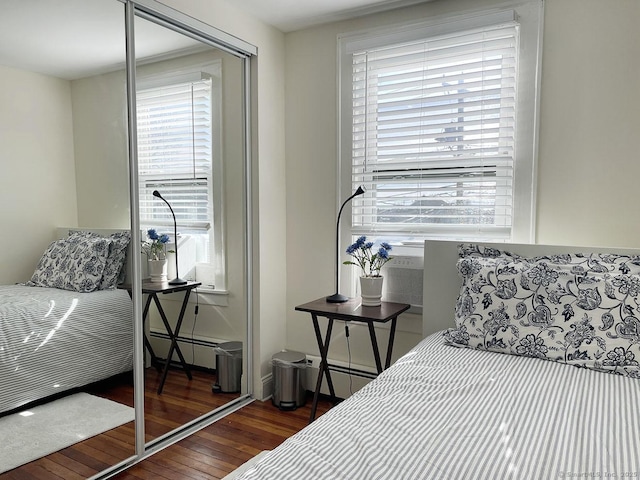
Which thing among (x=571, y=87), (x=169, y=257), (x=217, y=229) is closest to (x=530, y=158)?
(x=571, y=87)

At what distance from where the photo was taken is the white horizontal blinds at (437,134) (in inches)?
103

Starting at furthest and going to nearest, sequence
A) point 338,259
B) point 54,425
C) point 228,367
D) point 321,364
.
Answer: point 338,259 → point 228,367 → point 321,364 → point 54,425

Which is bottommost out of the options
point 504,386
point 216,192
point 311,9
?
point 504,386

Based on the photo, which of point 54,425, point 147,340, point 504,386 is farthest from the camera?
point 147,340

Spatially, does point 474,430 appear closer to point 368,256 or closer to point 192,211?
point 368,256

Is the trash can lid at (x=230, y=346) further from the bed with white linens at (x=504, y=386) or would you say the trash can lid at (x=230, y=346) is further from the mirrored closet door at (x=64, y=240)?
the bed with white linens at (x=504, y=386)

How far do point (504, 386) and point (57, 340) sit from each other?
1.88m

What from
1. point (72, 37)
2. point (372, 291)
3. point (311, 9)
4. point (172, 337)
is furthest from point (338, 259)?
point (72, 37)

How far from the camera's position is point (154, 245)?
98.0 inches

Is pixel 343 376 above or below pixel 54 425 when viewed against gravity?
below

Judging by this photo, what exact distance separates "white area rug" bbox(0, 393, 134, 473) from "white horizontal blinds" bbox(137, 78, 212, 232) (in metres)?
0.91

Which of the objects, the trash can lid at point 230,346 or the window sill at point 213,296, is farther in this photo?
the trash can lid at point 230,346

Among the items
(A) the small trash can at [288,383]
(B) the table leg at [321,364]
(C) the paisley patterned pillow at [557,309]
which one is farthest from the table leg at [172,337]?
(C) the paisley patterned pillow at [557,309]

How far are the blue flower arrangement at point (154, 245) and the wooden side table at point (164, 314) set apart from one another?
15cm
